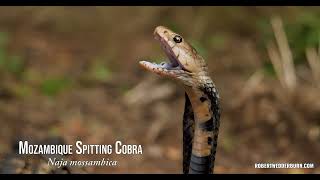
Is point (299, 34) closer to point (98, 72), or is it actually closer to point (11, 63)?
point (98, 72)

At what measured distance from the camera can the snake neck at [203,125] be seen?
2.79m

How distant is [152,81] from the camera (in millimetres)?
6113

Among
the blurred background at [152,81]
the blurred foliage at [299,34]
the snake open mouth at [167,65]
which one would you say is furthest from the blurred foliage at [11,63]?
the snake open mouth at [167,65]

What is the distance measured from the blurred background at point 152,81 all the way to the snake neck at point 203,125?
5.50 feet

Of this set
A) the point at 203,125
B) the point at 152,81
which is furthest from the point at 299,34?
the point at 203,125

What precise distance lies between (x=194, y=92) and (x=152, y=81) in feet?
11.0

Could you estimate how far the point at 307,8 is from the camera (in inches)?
272

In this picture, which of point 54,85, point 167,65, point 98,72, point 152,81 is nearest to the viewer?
point 167,65

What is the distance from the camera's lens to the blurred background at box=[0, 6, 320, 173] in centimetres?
530

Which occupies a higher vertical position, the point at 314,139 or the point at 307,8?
the point at 307,8

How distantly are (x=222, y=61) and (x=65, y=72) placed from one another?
4.52 feet

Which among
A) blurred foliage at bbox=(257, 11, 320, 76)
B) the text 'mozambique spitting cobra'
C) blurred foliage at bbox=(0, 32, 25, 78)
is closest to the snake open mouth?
the text 'mozambique spitting cobra'

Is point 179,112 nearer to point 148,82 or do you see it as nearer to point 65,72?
point 148,82
